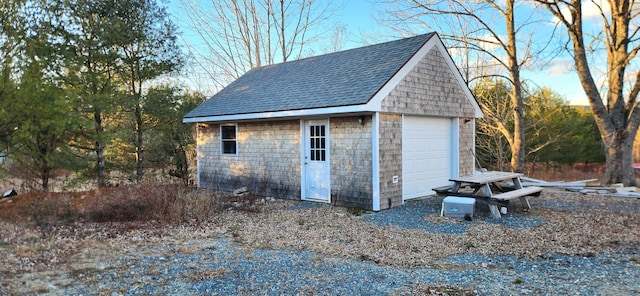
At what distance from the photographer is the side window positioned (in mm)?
11414

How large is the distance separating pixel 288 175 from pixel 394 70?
11.8 ft

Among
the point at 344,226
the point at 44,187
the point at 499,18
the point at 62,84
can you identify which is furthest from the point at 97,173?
the point at 499,18

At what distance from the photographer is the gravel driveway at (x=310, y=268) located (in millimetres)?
3918

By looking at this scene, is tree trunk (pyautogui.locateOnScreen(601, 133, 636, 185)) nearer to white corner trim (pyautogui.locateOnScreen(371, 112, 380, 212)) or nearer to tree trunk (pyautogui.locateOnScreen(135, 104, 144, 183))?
white corner trim (pyautogui.locateOnScreen(371, 112, 380, 212))

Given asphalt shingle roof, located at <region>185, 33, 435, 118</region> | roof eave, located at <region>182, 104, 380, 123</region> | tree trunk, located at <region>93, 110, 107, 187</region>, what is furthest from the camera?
tree trunk, located at <region>93, 110, 107, 187</region>

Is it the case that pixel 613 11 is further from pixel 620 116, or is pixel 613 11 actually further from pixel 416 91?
pixel 416 91

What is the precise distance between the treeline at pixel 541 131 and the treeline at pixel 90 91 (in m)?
12.5

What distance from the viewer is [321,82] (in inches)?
389

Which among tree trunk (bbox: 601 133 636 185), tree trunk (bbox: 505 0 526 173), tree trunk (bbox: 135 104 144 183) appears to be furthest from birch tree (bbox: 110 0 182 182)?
tree trunk (bbox: 601 133 636 185)

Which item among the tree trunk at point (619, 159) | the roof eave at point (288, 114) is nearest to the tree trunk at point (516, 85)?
the tree trunk at point (619, 159)

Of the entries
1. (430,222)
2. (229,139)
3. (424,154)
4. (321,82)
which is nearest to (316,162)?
(321,82)

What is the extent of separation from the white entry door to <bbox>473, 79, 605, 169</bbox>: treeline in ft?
33.4

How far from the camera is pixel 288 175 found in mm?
9953

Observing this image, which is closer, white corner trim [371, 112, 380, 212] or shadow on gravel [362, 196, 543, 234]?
shadow on gravel [362, 196, 543, 234]
